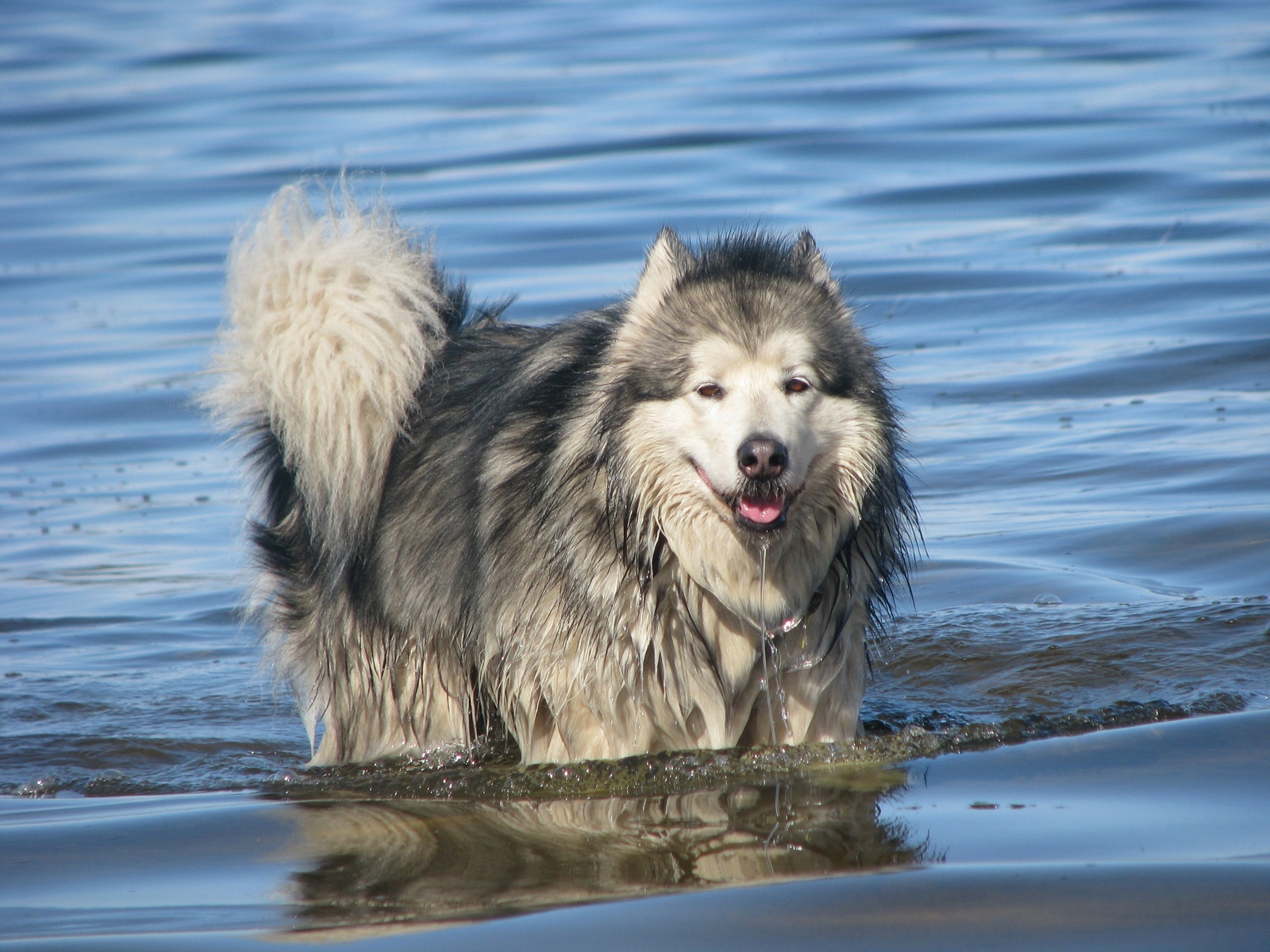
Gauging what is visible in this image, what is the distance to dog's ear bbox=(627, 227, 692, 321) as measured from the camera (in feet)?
13.3

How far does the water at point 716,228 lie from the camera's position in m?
4.41

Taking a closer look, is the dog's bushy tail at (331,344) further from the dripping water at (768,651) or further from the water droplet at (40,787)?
the dripping water at (768,651)

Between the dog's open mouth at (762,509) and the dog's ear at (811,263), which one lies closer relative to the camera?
the dog's open mouth at (762,509)

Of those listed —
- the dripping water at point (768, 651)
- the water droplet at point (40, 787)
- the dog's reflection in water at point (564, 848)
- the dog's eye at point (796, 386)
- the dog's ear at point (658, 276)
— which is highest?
the dog's ear at point (658, 276)

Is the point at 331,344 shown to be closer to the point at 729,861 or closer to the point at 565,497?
the point at 565,497

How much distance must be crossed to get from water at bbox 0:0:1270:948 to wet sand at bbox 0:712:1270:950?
32 mm

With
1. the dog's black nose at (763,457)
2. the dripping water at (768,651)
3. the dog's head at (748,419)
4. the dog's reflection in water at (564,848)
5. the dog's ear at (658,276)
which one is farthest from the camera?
the dog's ear at (658,276)

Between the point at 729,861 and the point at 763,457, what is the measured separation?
957 millimetres

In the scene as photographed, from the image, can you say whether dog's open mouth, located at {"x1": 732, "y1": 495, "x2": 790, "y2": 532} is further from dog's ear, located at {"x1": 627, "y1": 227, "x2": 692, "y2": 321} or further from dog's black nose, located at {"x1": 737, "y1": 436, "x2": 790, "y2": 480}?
dog's ear, located at {"x1": 627, "y1": 227, "x2": 692, "y2": 321}

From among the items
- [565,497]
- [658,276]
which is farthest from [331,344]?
[658,276]

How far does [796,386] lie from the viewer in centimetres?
381

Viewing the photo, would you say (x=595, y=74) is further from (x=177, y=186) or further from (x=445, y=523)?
(x=445, y=523)

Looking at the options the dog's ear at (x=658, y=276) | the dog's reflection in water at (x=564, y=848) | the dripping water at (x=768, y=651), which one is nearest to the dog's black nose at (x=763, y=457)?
the dripping water at (x=768, y=651)

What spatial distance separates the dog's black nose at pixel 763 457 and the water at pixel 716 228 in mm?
855
